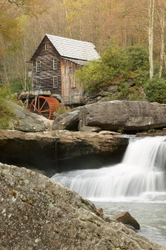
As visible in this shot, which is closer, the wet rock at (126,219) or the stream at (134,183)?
the wet rock at (126,219)

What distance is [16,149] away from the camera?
15375mm

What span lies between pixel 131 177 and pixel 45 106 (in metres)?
25.6

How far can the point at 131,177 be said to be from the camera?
12922 millimetres

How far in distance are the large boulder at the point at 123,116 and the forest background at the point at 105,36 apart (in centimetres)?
398

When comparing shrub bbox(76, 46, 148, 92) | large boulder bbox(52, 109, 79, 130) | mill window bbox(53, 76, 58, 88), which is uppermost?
shrub bbox(76, 46, 148, 92)

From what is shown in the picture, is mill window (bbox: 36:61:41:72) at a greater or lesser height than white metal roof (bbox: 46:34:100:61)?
lesser

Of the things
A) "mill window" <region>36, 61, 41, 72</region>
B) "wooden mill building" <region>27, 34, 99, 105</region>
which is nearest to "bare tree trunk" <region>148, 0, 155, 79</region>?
"wooden mill building" <region>27, 34, 99, 105</region>

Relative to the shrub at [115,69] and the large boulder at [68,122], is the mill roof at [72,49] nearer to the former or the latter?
the shrub at [115,69]

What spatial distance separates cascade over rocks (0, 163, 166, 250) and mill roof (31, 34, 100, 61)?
110 ft

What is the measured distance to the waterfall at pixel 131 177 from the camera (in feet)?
39.7

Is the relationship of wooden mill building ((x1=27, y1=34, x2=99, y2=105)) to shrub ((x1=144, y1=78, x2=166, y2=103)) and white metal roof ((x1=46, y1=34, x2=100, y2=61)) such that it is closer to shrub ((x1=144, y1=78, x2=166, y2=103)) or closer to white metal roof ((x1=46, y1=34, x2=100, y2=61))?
white metal roof ((x1=46, y1=34, x2=100, y2=61))

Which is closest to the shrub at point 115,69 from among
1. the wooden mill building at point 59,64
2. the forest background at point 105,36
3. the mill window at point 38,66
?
the forest background at point 105,36

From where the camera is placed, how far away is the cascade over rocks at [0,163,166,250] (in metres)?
1.78

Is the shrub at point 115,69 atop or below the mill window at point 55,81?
atop
